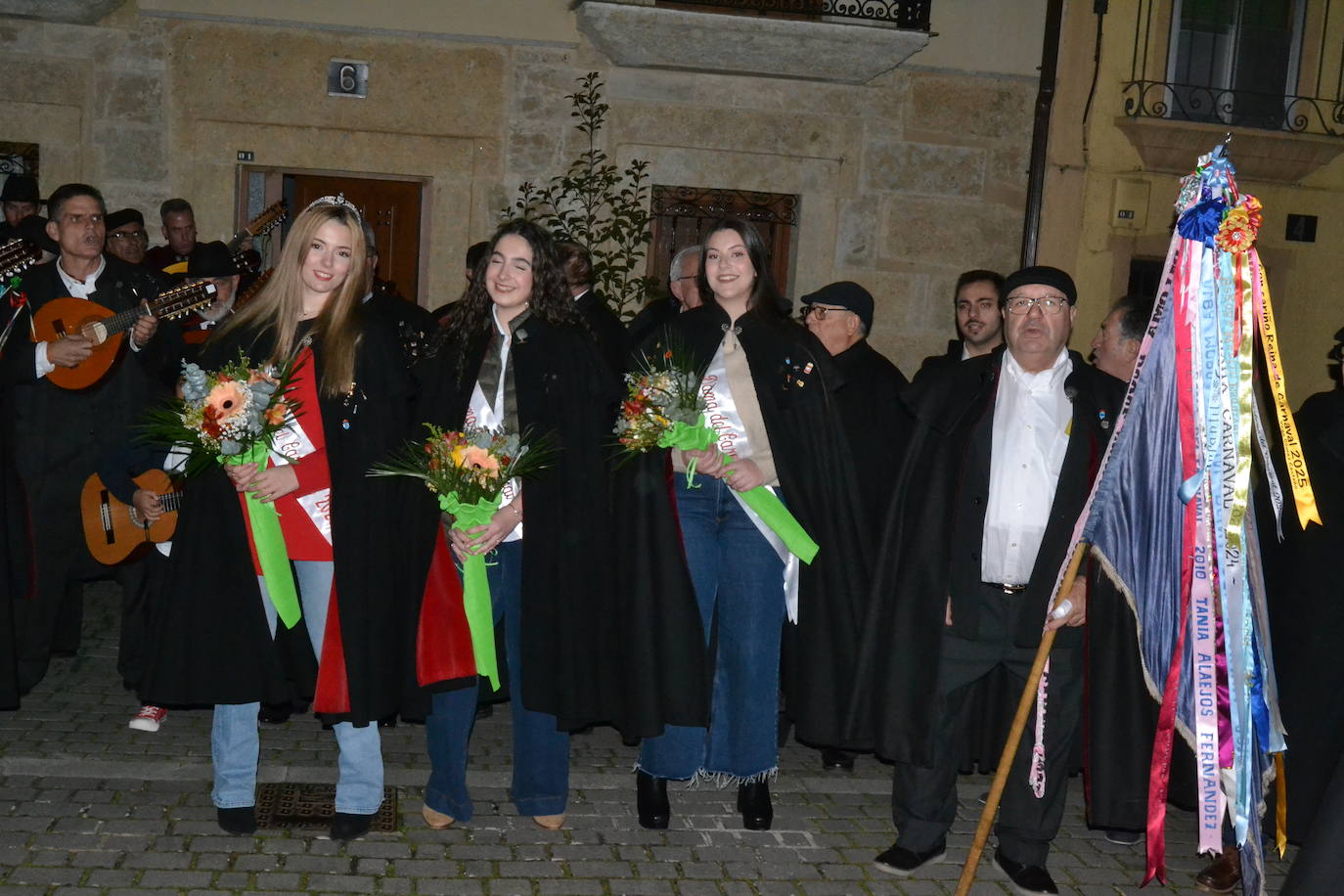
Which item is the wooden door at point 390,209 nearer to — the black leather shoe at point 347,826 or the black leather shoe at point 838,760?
the black leather shoe at point 838,760

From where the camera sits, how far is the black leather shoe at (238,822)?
503 centimetres

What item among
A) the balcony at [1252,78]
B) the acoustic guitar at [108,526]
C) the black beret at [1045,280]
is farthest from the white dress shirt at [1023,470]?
the balcony at [1252,78]

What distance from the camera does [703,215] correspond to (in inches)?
500

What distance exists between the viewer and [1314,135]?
1326 cm

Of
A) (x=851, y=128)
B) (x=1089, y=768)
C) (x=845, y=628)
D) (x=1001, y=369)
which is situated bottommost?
(x=1089, y=768)

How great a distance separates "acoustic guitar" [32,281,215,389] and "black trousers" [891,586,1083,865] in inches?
157

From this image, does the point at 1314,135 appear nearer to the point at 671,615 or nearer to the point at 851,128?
the point at 851,128

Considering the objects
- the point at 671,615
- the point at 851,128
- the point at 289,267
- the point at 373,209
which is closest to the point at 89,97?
the point at 373,209

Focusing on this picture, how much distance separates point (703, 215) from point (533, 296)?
25.0ft

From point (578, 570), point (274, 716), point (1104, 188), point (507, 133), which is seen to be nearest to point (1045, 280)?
point (578, 570)

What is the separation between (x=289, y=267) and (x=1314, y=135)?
1129 centimetres

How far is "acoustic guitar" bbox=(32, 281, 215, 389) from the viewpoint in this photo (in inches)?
269

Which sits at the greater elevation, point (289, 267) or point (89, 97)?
point (89, 97)

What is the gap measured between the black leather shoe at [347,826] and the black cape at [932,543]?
185 cm
